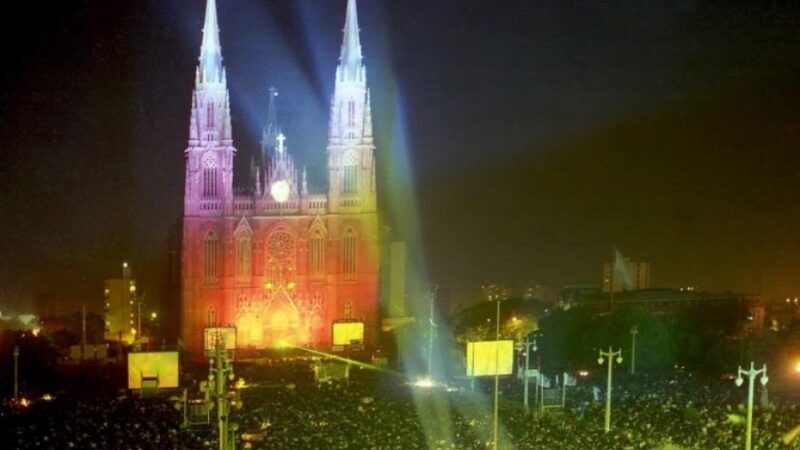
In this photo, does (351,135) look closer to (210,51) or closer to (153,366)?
(210,51)

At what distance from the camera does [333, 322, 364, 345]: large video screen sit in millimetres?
48688

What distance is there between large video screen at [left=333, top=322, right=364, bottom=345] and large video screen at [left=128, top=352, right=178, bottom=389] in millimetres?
17580

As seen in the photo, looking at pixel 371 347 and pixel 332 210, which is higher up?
pixel 332 210

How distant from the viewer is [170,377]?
31.7 m

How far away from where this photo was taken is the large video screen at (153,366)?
31375mm

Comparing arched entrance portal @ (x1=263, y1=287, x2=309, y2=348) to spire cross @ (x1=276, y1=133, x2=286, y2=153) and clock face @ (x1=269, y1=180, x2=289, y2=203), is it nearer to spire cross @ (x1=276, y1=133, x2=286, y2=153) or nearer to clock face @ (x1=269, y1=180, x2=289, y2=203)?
clock face @ (x1=269, y1=180, x2=289, y2=203)

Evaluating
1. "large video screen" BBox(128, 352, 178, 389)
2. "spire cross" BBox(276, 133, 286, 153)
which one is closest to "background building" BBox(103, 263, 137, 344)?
"spire cross" BBox(276, 133, 286, 153)

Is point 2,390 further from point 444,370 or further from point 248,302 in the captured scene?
point 444,370

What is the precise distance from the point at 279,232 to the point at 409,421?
2488 centimetres

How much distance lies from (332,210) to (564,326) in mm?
14627

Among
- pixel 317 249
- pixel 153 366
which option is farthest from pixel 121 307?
pixel 153 366

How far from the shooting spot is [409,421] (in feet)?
92.1

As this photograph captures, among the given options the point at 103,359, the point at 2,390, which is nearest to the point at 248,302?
the point at 103,359

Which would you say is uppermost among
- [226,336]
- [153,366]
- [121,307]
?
[153,366]
